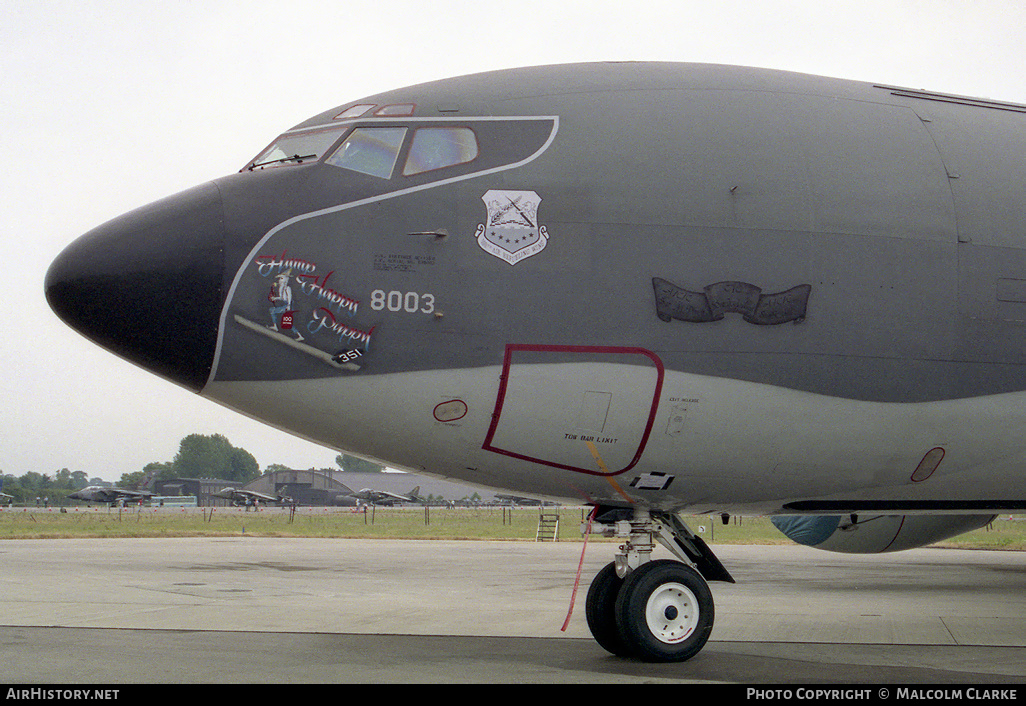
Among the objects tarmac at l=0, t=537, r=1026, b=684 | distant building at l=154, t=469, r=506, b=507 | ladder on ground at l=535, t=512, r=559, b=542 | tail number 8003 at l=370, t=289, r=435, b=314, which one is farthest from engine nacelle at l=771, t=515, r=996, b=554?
distant building at l=154, t=469, r=506, b=507

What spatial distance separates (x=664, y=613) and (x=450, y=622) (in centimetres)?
450

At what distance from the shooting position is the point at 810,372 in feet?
26.9

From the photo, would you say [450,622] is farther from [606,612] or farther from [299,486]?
[299,486]

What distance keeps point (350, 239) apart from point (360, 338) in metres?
0.80

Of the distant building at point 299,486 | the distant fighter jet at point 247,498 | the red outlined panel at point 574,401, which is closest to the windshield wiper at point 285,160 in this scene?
the red outlined panel at point 574,401

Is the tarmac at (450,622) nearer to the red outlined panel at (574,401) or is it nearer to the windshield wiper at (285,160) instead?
the red outlined panel at (574,401)

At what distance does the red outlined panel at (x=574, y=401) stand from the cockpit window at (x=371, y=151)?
1.89m

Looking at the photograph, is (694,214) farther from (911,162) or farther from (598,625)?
(598,625)

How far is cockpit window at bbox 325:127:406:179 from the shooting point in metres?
8.30

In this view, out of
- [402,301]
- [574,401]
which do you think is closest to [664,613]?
[574,401]

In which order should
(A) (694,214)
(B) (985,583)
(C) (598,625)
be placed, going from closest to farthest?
(A) (694,214), (C) (598,625), (B) (985,583)

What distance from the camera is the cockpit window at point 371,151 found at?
8.30 m

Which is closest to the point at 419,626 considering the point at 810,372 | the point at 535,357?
the point at 535,357


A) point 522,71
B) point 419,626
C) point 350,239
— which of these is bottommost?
point 419,626
